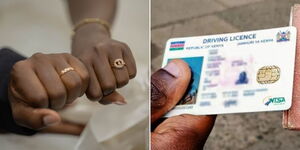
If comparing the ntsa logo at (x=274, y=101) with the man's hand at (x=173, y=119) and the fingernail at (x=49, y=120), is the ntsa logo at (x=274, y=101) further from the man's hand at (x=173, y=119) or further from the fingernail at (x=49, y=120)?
the fingernail at (x=49, y=120)

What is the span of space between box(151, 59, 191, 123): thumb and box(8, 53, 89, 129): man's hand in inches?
3.8

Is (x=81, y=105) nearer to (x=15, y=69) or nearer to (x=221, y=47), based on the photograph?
(x=15, y=69)

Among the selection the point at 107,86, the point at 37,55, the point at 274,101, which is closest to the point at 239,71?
the point at 274,101

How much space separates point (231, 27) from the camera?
0.59m

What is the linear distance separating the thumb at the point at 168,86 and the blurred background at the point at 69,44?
0.06ft

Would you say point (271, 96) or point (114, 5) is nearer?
point (271, 96)

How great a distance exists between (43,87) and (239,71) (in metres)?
0.26

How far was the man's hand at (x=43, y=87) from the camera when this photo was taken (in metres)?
0.54

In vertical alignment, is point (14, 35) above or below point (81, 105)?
above

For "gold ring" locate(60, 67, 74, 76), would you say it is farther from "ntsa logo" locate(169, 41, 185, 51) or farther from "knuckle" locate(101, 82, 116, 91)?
"ntsa logo" locate(169, 41, 185, 51)

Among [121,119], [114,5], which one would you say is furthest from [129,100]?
[114,5]

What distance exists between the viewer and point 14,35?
24.6 inches

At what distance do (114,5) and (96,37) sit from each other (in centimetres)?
6

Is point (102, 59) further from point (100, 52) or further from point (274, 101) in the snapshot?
point (274, 101)
